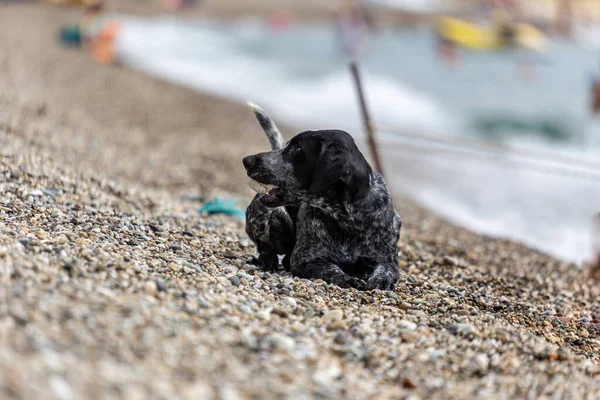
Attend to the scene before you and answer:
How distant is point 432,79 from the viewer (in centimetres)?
3294

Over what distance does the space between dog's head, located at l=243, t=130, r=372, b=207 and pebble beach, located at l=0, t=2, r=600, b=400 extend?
0.64m

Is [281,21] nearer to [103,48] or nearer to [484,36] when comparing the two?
[484,36]

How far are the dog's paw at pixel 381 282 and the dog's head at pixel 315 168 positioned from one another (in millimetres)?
595

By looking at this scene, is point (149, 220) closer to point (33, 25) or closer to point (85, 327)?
point (85, 327)

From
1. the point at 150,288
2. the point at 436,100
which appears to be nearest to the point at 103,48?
the point at 436,100

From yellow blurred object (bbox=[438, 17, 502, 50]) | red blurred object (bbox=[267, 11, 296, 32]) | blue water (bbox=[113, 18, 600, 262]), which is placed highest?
red blurred object (bbox=[267, 11, 296, 32])

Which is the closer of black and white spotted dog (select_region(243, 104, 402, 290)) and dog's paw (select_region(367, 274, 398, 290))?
black and white spotted dog (select_region(243, 104, 402, 290))

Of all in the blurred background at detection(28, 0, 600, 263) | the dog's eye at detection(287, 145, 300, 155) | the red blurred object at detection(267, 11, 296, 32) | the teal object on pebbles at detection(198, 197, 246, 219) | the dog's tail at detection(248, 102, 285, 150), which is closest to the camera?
the dog's eye at detection(287, 145, 300, 155)

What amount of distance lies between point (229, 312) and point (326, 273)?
121cm

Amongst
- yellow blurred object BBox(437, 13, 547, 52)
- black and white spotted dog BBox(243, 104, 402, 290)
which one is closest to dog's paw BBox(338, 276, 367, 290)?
black and white spotted dog BBox(243, 104, 402, 290)

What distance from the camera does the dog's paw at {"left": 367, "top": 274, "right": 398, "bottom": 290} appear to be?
514cm

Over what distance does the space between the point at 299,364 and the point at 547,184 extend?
13.0m

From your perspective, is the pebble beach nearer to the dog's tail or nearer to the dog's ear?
the dog's ear

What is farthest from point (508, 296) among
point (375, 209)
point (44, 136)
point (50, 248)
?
point (44, 136)
